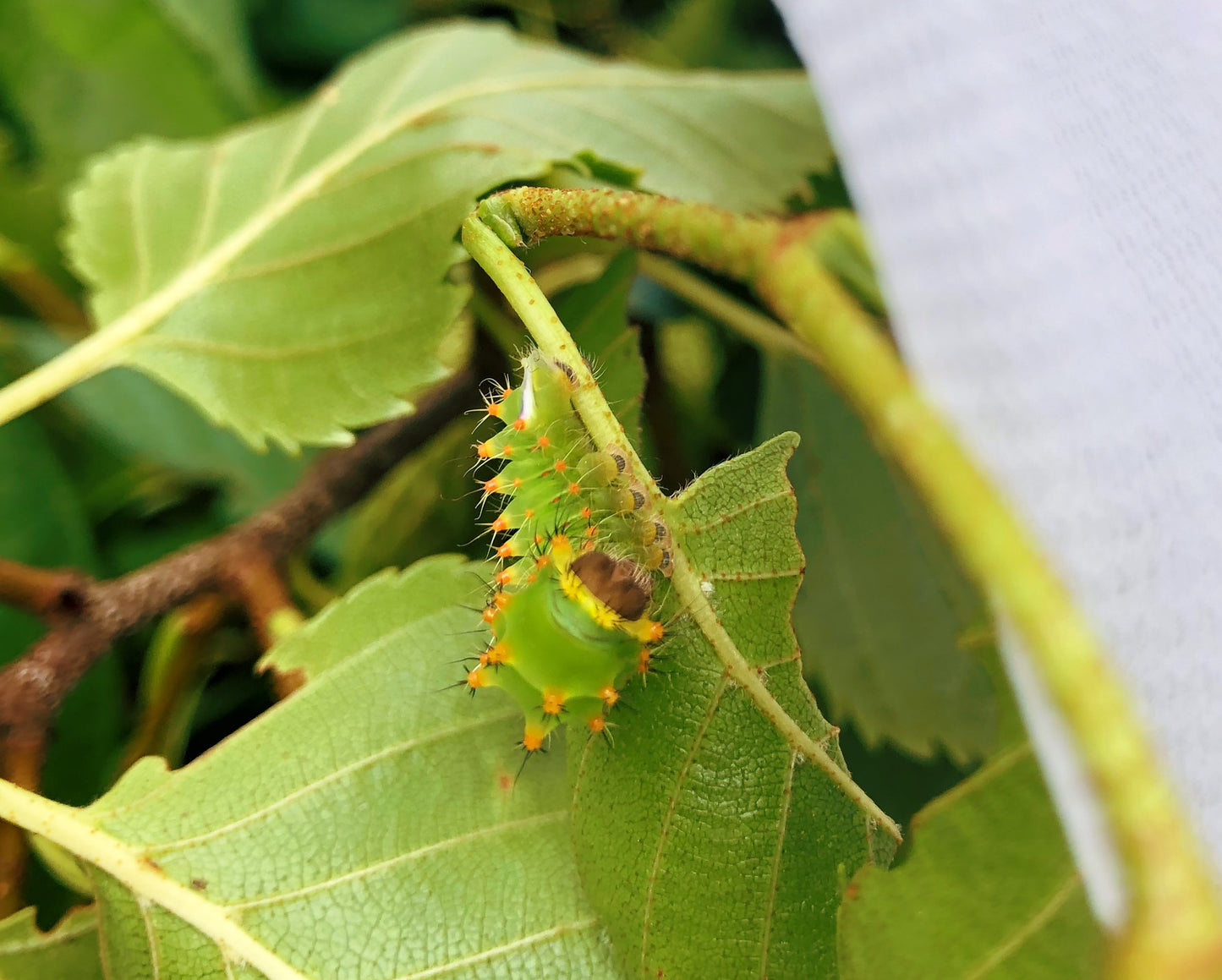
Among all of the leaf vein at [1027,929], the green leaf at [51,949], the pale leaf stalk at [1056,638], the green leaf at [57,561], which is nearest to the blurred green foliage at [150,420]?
the green leaf at [57,561]

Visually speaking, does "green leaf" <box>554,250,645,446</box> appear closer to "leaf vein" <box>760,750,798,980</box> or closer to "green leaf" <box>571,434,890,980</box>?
"green leaf" <box>571,434,890,980</box>

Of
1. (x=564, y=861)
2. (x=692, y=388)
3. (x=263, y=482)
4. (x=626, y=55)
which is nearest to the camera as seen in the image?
(x=564, y=861)

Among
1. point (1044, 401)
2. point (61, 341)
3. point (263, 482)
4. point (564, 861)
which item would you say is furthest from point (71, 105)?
point (1044, 401)

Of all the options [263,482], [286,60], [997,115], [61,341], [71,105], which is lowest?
[263,482]

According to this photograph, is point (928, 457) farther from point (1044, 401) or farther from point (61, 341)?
point (61, 341)

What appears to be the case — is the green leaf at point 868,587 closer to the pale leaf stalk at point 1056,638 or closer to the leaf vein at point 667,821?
the leaf vein at point 667,821

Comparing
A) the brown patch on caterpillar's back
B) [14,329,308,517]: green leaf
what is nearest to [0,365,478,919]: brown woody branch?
[14,329,308,517]: green leaf
